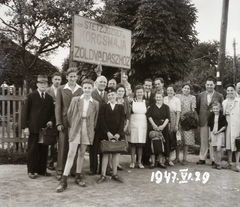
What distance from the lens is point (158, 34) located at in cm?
1747

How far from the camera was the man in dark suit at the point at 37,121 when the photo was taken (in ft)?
18.1

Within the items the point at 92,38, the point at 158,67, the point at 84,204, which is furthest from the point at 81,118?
the point at 158,67

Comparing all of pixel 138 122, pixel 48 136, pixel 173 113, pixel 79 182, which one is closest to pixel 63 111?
pixel 48 136

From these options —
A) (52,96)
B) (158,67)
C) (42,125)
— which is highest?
(158,67)

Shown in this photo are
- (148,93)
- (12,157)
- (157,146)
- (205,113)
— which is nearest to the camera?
(157,146)

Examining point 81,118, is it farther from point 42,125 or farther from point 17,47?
point 17,47

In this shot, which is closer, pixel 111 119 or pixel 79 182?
pixel 79 182

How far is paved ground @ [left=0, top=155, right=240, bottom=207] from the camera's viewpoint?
4.24 metres

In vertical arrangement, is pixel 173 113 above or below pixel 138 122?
above

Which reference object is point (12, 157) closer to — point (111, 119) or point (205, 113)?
point (111, 119)

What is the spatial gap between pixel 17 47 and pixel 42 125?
1304cm

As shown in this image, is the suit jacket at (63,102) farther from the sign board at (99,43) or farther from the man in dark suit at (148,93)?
the man in dark suit at (148,93)

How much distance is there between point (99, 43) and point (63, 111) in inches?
90.6

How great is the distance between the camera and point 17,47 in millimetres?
17344
